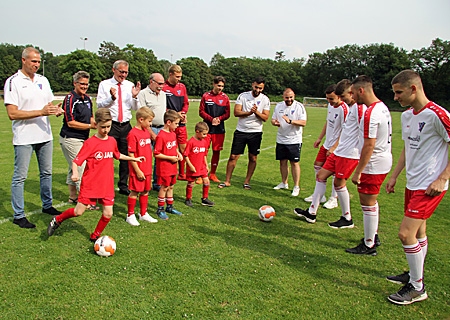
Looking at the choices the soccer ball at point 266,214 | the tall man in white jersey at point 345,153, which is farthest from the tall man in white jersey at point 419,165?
the soccer ball at point 266,214

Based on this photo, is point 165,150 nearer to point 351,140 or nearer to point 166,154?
point 166,154

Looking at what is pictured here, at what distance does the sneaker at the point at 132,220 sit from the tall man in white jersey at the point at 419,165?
12.1 ft

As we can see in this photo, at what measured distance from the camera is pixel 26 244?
15.1 ft

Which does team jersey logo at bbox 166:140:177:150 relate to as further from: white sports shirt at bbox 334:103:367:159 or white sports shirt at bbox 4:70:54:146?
white sports shirt at bbox 334:103:367:159

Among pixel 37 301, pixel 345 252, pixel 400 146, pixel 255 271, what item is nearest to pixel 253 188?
pixel 345 252

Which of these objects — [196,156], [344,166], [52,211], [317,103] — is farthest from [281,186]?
[317,103]

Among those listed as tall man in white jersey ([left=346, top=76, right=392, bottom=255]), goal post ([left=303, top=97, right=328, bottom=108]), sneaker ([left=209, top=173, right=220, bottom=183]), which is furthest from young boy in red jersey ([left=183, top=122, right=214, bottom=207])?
goal post ([left=303, top=97, right=328, bottom=108])

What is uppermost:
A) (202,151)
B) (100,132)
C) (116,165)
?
(100,132)

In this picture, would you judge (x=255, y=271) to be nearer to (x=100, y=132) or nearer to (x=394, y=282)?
(x=394, y=282)

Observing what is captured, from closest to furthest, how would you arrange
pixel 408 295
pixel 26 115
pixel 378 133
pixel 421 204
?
pixel 421 204 < pixel 408 295 < pixel 378 133 < pixel 26 115

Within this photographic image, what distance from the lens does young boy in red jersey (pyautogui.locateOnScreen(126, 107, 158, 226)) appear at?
210 inches

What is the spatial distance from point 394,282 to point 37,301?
3.92 metres

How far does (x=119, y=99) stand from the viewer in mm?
6531

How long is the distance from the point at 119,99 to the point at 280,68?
96635mm
